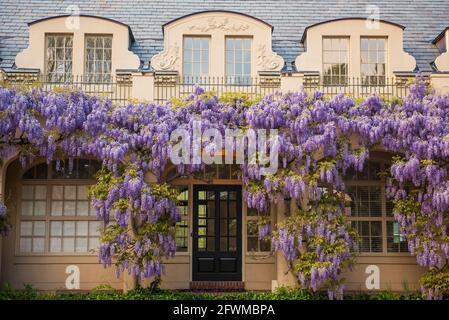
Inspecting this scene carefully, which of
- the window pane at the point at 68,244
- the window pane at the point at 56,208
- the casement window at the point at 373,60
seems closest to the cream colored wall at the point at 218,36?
the casement window at the point at 373,60

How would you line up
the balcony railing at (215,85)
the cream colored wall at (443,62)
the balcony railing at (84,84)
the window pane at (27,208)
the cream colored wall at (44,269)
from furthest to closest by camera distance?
the cream colored wall at (443,62)
the window pane at (27,208)
the cream colored wall at (44,269)
the balcony railing at (215,85)
the balcony railing at (84,84)

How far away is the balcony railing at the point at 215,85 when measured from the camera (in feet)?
47.5

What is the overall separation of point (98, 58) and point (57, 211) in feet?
12.5

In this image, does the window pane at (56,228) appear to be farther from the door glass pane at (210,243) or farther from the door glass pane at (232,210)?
the door glass pane at (232,210)

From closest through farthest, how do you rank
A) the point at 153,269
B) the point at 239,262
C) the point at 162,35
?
the point at 153,269 → the point at 239,262 → the point at 162,35

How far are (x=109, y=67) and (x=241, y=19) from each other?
11.2 feet

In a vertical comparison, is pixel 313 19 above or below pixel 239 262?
above

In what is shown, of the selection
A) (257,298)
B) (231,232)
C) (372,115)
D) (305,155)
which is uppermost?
(372,115)

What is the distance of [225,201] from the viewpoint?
15.2 m

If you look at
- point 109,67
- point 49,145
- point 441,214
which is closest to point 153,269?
point 49,145

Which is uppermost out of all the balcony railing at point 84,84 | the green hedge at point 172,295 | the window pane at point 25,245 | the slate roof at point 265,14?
the slate roof at point 265,14

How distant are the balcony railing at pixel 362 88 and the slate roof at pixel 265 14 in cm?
163

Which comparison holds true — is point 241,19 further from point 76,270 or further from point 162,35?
point 76,270
